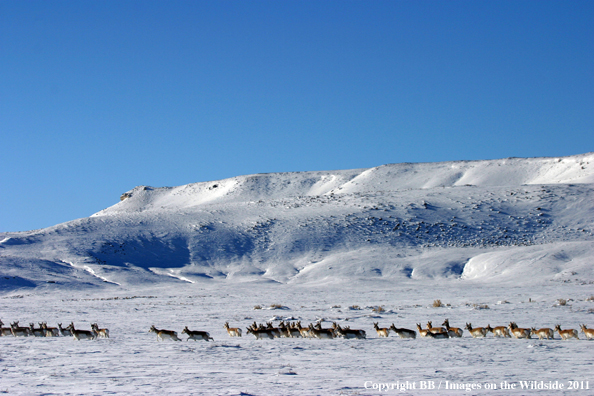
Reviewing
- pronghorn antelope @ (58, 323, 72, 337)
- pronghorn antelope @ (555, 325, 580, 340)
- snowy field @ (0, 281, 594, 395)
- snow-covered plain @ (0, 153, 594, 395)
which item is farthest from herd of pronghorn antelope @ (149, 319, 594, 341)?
pronghorn antelope @ (58, 323, 72, 337)

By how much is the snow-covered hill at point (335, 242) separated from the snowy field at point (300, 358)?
1990 centimetres

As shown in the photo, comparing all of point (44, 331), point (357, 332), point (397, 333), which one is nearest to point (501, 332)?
point (397, 333)

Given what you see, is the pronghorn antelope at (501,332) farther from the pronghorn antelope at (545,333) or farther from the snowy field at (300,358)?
the pronghorn antelope at (545,333)

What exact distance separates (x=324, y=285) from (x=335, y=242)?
16.3 meters

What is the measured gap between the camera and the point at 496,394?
9.00m

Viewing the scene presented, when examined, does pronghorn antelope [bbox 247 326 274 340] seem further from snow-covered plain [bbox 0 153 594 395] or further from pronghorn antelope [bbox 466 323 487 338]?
pronghorn antelope [bbox 466 323 487 338]

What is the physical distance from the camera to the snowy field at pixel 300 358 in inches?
386

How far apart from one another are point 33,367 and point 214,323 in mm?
9306

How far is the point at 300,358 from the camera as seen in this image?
1280 centimetres

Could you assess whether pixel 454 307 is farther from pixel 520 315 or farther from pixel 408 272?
pixel 408 272

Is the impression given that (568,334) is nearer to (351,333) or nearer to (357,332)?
(357,332)

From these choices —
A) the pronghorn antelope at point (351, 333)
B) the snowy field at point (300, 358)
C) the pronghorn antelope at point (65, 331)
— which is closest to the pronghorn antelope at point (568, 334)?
the snowy field at point (300, 358)

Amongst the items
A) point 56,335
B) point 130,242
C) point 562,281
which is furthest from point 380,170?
point 56,335

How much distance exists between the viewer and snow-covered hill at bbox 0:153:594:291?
1794 inches
